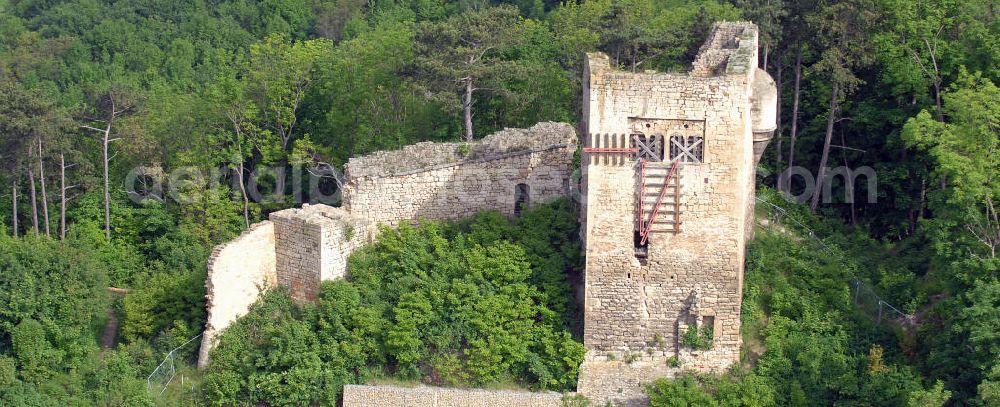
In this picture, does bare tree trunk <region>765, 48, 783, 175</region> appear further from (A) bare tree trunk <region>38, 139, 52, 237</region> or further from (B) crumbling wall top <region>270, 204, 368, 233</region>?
(A) bare tree trunk <region>38, 139, 52, 237</region>

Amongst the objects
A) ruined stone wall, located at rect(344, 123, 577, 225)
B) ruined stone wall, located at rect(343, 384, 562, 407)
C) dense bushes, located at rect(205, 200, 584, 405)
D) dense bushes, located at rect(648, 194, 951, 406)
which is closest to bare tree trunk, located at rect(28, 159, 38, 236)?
dense bushes, located at rect(205, 200, 584, 405)

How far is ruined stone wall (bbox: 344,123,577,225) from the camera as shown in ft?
96.5

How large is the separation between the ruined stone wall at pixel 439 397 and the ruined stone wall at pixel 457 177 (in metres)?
4.10

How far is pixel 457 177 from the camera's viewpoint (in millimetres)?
29594

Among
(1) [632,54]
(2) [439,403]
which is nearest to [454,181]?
(2) [439,403]

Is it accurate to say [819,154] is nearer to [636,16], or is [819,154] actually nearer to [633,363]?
[636,16]

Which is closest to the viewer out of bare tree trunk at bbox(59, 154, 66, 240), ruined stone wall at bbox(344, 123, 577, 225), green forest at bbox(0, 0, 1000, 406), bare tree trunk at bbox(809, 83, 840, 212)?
green forest at bbox(0, 0, 1000, 406)

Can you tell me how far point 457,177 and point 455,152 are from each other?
1.58ft

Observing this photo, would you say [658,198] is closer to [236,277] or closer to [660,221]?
[660,221]

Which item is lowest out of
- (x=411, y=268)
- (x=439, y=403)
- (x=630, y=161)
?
(x=439, y=403)

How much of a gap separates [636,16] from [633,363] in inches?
603

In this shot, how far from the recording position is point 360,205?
96.8 ft

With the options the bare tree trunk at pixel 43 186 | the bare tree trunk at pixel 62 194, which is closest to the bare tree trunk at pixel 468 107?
the bare tree trunk at pixel 62 194

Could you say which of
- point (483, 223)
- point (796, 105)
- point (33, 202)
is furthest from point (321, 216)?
point (796, 105)
